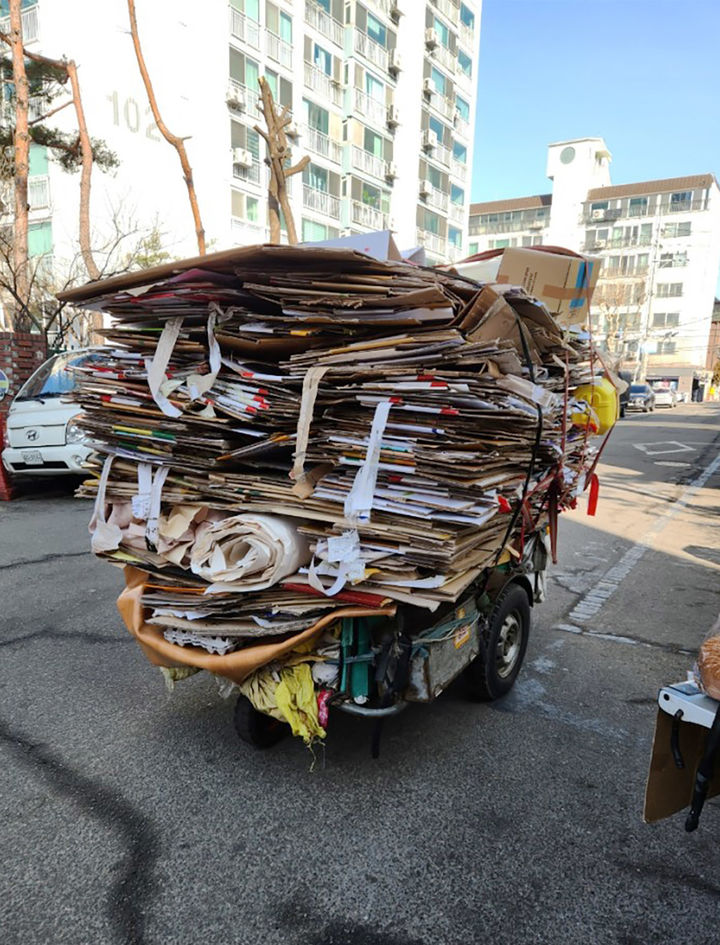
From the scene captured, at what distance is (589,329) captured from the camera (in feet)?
13.8

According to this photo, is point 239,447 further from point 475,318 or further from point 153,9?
point 153,9

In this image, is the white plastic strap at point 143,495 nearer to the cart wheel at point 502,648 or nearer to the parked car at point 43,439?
the cart wheel at point 502,648

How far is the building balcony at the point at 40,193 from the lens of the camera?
20906mm

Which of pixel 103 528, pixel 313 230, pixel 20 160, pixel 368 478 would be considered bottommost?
pixel 103 528

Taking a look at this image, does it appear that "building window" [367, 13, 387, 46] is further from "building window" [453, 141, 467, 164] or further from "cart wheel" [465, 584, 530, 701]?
"cart wheel" [465, 584, 530, 701]

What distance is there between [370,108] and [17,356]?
94.1 ft

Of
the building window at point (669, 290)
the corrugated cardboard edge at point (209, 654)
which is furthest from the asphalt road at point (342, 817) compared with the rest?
the building window at point (669, 290)

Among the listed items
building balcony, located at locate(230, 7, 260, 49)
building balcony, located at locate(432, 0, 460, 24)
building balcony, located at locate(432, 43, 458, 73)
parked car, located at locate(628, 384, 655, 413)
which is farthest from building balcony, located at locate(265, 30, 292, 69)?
parked car, located at locate(628, 384, 655, 413)

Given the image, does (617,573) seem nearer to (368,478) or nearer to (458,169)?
(368,478)

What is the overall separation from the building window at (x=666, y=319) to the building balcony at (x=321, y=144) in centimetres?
4454

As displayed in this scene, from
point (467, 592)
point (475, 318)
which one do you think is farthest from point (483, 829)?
point (475, 318)

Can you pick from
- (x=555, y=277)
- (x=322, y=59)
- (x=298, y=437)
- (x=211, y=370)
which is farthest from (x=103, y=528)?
(x=322, y=59)

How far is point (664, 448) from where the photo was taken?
16.5 m

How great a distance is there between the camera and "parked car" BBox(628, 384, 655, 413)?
34.2 m
